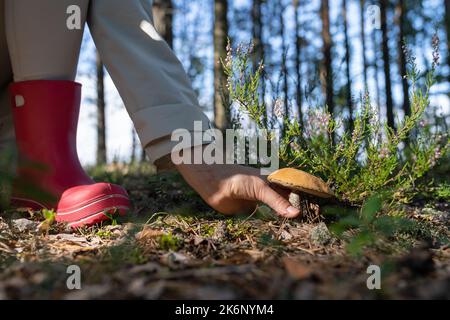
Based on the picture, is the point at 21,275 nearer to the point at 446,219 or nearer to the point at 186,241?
the point at 186,241

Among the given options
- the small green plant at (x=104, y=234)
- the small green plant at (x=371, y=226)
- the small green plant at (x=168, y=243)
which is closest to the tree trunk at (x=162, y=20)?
the small green plant at (x=104, y=234)

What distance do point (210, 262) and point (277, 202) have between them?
56 centimetres

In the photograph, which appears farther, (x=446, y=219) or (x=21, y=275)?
(x=446, y=219)

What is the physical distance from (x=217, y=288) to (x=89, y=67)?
46.6 ft

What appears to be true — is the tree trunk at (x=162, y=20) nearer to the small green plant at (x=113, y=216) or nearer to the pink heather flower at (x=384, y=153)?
the small green plant at (x=113, y=216)

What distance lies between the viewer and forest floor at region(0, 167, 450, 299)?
1.00 m

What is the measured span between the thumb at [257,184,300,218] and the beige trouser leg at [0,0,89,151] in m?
1.14

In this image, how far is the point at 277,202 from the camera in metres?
1.72

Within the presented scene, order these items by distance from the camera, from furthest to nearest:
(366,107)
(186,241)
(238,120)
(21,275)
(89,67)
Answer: (89,67) < (238,120) < (366,107) < (186,241) < (21,275)

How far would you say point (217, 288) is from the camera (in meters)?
1.00

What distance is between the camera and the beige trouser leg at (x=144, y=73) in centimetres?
180

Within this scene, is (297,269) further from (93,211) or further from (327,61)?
(327,61)
